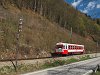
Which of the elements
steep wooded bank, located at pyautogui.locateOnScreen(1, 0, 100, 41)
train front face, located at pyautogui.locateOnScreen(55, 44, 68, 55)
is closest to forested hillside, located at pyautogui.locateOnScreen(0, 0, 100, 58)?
steep wooded bank, located at pyautogui.locateOnScreen(1, 0, 100, 41)

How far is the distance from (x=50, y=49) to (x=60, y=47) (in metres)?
3.19

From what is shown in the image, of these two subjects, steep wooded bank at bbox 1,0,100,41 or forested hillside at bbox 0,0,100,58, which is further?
steep wooded bank at bbox 1,0,100,41

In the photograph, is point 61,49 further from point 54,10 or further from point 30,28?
point 54,10

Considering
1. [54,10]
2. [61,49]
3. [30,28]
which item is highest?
[54,10]

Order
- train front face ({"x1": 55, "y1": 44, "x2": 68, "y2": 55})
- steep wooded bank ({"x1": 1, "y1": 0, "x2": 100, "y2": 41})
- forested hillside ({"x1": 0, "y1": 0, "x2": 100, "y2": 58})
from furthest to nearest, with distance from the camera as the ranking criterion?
steep wooded bank ({"x1": 1, "y1": 0, "x2": 100, "y2": 41}) < train front face ({"x1": 55, "y1": 44, "x2": 68, "y2": 55}) < forested hillside ({"x1": 0, "y1": 0, "x2": 100, "y2": 58})

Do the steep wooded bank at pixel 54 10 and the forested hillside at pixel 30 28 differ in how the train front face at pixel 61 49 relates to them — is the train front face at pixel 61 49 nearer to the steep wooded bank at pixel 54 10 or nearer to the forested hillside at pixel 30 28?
the forested hillside at pixel 30 28

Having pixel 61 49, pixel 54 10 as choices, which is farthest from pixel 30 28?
pixel 54 10

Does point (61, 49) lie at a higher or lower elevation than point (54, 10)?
lower

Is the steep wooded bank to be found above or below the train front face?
above

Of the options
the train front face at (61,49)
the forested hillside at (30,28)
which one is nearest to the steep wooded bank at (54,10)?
the forested hillside at (30,28)

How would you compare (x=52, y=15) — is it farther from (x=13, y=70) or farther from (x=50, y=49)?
(x=13, y=70)

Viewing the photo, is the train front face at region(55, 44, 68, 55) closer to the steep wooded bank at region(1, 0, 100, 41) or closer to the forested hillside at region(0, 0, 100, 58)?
the forested hillside at region(0, 0, 100, 58)

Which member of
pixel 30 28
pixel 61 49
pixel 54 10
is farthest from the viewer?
pixel 54 10

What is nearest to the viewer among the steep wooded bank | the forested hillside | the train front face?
the forested hillside
